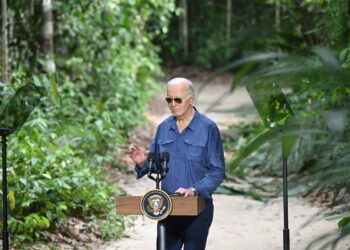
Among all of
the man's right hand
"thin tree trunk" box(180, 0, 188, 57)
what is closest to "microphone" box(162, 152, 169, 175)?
the man's right hand

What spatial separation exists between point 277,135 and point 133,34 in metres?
12.6

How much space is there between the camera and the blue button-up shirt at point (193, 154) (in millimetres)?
4777

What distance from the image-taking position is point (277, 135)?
258 centimetres

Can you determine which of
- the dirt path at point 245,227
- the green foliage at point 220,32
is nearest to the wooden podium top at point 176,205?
the dirt path at point 245,227

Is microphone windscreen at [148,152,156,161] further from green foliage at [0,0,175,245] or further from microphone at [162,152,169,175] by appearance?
green foliage at [0,0,175,245]

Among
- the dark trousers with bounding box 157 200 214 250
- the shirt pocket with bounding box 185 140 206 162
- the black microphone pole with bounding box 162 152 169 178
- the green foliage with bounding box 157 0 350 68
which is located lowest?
the dark trousers with bounding box 157 200 214 250

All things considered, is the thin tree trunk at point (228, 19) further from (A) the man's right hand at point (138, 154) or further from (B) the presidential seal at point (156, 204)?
(B) the presidential seal at point (156, 204)

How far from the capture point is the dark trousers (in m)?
Result: 4.81

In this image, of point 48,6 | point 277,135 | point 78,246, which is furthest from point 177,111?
point 48,6

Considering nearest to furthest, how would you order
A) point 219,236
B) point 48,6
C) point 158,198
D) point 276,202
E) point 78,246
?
point 158,198 < point 78,246 < point 219,236 < point 276,202 < point 48,6

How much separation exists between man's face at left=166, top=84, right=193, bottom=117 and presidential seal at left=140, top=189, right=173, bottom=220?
24.4 inches

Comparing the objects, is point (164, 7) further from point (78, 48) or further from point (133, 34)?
point (78, 48)

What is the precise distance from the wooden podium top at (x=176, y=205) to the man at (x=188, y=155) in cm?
37

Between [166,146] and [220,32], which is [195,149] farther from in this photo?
[220,32]
